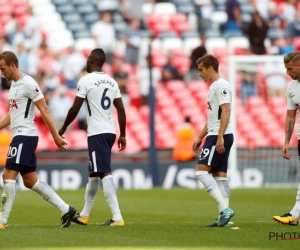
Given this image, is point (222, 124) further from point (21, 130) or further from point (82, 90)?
point (21, 130)

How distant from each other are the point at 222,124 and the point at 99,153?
4.78 ft

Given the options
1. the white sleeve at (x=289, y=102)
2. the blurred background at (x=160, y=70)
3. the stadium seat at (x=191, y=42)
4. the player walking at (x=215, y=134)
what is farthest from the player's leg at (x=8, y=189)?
the stadium seat at (x=191, y=42)

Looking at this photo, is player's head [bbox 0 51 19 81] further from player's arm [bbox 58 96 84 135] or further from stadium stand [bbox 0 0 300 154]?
stadium stand [bbox 0 0 300 154]

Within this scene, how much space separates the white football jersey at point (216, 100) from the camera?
10763 mm

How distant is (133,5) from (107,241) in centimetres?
1957

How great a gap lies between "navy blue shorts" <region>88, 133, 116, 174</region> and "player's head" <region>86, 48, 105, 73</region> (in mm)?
809

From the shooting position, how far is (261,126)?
2342 cm

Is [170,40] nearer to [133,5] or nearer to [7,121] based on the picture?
[133,5]

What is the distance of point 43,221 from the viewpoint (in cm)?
1230

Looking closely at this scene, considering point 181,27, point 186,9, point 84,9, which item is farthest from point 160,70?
point 186,9

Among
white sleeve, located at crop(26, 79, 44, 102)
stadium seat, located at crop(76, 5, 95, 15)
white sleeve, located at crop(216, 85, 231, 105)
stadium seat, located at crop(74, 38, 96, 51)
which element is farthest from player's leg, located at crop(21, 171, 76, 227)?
stadium seat, located at crop(76, 5, 95, 15)

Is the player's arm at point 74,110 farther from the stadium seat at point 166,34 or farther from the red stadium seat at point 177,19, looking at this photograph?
the red stadium seat at point 177,19

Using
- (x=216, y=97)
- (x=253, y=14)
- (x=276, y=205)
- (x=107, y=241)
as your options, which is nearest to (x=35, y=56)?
(x=253, y=14)

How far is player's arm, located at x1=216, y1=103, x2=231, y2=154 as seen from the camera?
1059 cm
